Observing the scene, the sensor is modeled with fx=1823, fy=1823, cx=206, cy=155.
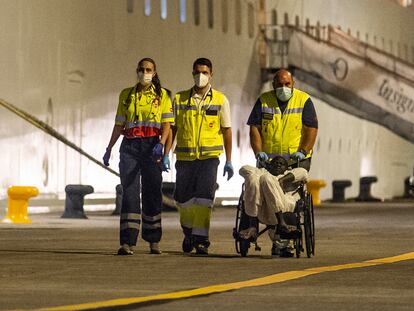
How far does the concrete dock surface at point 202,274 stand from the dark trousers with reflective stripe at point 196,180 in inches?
23.7

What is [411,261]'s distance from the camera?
54.9 feet

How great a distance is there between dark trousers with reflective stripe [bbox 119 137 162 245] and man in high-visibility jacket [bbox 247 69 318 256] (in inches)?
42.7

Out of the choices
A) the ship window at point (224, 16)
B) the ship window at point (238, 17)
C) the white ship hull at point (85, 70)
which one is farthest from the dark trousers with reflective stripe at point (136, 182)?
the ship window at point (238, 17)

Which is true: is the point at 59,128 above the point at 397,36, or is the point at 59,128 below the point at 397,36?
below

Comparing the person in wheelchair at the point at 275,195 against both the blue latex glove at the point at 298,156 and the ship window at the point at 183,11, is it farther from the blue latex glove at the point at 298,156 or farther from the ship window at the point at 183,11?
the ship window at the point at 183,11

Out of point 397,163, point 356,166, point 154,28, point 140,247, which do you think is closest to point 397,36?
point 397,163

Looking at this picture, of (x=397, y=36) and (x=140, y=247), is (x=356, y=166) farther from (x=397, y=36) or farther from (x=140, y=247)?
(x=140, y=247)

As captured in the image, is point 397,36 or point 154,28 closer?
point 154,28

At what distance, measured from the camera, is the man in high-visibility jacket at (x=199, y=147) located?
59.9 ft

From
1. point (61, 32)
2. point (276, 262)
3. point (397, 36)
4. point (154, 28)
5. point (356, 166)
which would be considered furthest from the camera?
point (397, 36)

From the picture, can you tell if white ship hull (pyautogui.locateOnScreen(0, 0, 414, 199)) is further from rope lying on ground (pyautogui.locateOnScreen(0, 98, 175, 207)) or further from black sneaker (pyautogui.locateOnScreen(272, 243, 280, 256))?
black sneaker (pyautogui.locateOnScreen(272, 243, 280, 256))

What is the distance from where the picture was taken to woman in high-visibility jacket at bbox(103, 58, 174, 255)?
18.1m

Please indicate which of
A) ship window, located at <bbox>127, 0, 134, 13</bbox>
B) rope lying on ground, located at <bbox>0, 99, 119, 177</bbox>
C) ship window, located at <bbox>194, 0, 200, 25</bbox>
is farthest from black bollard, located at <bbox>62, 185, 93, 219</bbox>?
ship window, located at <bbox>194, 0, 200, 25</bbox>

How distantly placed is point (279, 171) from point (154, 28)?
1030 inches
